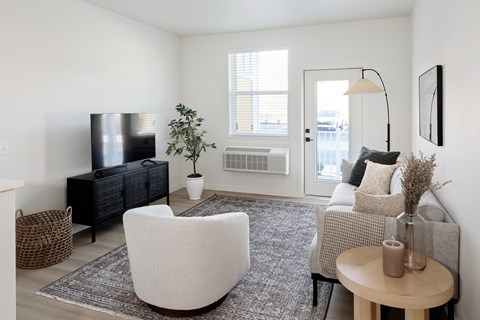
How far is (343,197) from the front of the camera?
12.3ft

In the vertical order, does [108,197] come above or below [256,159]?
below

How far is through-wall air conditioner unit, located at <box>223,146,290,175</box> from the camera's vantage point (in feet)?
19.1

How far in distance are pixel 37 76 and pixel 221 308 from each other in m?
3.00

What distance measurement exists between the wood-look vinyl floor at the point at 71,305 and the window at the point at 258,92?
110 inches

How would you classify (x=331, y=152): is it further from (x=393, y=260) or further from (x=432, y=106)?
(x=393, y=260)

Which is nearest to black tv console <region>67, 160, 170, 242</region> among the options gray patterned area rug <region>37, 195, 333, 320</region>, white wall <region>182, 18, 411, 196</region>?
gray patterned area rug <region>37, 195, 333, 320</region>

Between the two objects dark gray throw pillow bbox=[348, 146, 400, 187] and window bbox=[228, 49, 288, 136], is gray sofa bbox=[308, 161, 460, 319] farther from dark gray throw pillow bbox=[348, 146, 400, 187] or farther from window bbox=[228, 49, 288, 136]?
window bbox=[228, 49, 288, 136]

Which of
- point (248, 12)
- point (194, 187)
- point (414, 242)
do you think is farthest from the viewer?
point (194, 187)

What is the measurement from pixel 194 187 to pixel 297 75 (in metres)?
2.43

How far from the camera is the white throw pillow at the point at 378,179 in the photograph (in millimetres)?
3688

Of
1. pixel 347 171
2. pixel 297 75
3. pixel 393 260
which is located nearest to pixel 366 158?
pixel 347 171

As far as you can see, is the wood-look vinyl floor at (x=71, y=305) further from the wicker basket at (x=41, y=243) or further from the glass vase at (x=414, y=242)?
the glass vase at (x=414, y=242)

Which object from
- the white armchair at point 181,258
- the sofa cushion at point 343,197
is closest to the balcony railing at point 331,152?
the sofa cushion at point 343,197

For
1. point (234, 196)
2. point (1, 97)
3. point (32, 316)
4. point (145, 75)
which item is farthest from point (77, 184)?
point (234, 196)
